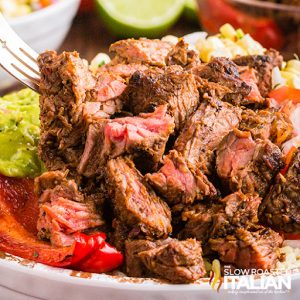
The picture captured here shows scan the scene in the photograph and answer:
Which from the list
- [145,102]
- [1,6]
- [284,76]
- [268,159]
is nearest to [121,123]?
[145,102]

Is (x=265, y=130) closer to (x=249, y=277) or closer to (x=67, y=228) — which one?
(x=249, y=277)

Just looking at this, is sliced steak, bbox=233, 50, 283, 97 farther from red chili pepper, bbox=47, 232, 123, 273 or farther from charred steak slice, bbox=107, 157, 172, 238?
red chili pepper, bbox=47, 232, 123, 273

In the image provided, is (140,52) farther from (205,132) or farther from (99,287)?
(99,287)

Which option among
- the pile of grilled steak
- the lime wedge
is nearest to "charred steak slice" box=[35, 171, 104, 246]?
the pile of grilled steak

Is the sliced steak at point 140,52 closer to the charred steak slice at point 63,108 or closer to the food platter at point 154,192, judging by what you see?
the food platter at point 154,192

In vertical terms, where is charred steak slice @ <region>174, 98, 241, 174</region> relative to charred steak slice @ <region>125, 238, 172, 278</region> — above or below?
above

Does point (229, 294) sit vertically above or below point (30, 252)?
below

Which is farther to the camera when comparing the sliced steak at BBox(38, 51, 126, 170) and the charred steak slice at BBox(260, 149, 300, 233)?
the sliced steak at BBox(38, 51, 126, 170)
